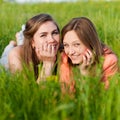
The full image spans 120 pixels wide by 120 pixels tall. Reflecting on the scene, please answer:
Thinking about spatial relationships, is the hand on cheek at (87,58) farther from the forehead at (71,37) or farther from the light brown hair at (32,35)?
the light brown hair at (32,35)

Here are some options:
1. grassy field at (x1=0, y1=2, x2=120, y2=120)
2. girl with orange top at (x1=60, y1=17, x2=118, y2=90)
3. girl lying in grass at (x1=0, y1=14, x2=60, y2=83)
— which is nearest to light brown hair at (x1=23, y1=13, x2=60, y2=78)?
girl lying in grass at (x1=0, y1=14, x2=60, y2=83)

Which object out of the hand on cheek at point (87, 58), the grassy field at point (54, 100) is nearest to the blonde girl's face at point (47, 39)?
the hand on cheek at point (87, 58)

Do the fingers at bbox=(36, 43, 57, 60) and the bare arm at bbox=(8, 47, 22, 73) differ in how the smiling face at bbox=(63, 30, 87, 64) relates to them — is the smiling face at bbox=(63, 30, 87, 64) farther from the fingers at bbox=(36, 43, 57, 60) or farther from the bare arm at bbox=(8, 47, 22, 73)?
the bare arm at bbox=(8, 47, 22, 73)

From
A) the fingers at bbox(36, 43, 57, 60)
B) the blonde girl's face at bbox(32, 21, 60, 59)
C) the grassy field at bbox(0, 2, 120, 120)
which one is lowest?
the grassy field at bbox(0, 2, 120, 120)

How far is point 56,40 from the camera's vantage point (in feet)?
10.0

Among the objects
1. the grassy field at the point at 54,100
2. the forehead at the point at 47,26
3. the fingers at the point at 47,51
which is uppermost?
the forehead at the point at 47,26

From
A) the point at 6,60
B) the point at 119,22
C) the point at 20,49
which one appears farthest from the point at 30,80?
the point at 119,22

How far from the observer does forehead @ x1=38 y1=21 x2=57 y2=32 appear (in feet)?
10.3

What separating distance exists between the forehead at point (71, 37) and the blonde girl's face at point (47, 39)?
0.12 meters

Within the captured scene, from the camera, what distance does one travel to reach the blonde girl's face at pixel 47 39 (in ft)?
9.77

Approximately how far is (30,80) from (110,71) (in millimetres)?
841

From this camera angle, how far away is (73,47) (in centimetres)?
282

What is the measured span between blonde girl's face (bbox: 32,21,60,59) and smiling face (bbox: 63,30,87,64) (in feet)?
0.39

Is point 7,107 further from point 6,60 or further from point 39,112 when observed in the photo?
point 6,60
